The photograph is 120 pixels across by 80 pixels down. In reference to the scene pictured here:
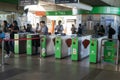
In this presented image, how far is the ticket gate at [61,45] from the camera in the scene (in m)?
10.8

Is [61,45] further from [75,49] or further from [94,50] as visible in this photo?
[94,50]

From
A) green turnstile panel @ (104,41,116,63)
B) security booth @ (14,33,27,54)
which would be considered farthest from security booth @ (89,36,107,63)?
security booth @ (14,33,27,54)

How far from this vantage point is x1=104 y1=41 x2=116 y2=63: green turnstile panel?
1004 cm

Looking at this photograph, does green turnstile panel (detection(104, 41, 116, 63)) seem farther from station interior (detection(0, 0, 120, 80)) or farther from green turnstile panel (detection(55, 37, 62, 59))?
green turnstile panel (detection(55, 37, 62, 59))

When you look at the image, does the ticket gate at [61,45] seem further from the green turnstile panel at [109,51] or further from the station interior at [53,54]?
the green turnstile panel at [109,51]

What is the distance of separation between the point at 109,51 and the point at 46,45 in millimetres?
2958

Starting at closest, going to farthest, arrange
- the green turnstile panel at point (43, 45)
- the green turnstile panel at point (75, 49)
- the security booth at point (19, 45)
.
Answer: the green turnstile panel at point (75, 49) → the green turnstile panel at point (43, 45) → the security booth at point (19, 45)

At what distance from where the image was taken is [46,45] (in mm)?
11281

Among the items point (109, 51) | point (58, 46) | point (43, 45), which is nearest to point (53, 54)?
point (43, 45)

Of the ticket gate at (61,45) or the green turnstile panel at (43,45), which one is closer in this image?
the ticket gate at (61,45)

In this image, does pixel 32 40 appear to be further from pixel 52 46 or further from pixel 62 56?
pixel 62 56

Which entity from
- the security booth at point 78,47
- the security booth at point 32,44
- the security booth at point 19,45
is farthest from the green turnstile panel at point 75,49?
the security booth at point 19,45

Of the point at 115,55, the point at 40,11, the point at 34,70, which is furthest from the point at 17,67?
the point at 40,11

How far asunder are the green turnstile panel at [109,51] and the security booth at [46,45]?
8.66 feet
